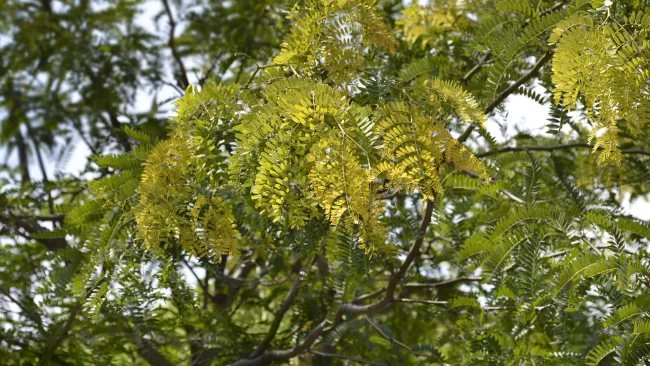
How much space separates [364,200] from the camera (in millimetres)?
1383

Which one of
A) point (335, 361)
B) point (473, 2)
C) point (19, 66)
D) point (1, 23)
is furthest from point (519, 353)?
point (1, 23)

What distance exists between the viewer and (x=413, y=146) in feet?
4.71

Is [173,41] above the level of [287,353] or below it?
above

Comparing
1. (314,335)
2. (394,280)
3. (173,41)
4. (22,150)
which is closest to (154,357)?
(314,335)

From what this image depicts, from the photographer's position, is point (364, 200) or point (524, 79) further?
point (524, 79)

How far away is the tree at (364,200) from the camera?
4.79 feet

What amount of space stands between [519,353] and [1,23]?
14.3 ft

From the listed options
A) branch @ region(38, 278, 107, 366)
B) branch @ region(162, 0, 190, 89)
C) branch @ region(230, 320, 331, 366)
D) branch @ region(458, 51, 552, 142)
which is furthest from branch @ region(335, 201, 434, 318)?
branch @ region(162, 0, 190, 89)

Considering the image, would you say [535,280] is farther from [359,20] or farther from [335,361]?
[335,361]

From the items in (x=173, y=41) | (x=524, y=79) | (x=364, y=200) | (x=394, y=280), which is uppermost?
(x=173, y=41)

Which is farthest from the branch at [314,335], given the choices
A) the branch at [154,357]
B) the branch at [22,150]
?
the branch at [22,150]

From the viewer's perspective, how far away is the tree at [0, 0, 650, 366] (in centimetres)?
146

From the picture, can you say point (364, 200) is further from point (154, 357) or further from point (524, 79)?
point (154, 357)

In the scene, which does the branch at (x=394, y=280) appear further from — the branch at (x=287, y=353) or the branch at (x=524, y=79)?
the branch at (x=524, y=79)
